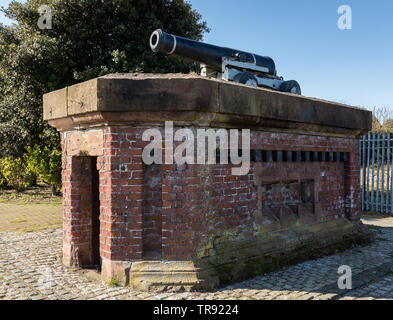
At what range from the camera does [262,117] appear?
432 cm

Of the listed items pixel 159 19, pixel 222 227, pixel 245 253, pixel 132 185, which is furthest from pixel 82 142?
pixel 159 19

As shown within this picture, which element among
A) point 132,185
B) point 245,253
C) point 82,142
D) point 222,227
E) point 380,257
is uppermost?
point 82,142

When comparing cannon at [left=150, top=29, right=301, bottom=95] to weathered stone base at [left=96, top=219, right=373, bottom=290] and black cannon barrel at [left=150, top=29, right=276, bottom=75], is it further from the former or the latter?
weathered stone base at [left=96, top=219, right=373, bottom=290]

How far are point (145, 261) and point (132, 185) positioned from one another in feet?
2.77

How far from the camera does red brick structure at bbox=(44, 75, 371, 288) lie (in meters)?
3.69

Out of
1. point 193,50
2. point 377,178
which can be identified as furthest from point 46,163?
point 377,178

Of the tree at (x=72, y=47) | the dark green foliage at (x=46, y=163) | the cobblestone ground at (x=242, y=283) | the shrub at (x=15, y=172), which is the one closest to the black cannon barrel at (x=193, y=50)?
the cobblestone ground at (x=242, y=283)

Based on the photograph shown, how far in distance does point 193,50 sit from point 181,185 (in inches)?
87.7

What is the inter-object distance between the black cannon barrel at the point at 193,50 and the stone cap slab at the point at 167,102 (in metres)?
0.90

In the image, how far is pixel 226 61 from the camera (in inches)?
205

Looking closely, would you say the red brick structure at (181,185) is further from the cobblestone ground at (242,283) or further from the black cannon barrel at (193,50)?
the black cannon barrel at (193,50)
